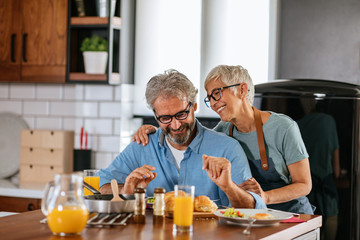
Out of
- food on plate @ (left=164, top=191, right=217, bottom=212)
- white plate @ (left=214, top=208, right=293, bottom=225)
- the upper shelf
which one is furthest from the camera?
the upper shelf

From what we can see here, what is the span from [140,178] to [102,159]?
2.01 meters

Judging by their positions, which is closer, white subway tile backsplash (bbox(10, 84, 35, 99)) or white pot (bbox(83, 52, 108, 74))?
white pot (bbox(83, 52, 108, 74))

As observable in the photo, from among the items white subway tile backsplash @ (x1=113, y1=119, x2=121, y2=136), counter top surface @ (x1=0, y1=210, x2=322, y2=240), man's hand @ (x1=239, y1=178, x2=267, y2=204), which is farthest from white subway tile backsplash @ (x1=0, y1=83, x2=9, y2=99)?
man's hand @ (x1=239, y1=178, x2=267, y2=204)

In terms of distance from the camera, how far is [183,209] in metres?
1.82

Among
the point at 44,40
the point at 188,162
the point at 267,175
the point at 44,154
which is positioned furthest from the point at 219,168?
the point at 44,40

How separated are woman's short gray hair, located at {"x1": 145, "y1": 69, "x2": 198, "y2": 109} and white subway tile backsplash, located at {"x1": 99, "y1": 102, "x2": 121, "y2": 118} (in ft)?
5.03

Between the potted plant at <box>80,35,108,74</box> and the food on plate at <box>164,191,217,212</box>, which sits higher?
the potted plant at <box>80,35,108,74</box>

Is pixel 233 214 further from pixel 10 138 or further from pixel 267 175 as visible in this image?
pixel 10 138

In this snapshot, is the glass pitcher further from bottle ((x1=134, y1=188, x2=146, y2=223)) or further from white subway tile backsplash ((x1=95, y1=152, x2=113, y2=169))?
white subway tile backsplash ((x1=95, y1=152, x2=113, y2=169))

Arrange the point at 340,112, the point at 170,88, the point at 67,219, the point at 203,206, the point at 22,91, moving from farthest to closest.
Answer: the point at 22,91
the point at 340,112
the point at 170,88
the point at 203,206
the point at 67,219

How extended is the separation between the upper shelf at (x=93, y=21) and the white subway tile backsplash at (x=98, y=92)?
1.56 ft

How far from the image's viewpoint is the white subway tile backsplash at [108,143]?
13.5ft

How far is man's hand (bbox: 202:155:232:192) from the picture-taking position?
6.89 feet

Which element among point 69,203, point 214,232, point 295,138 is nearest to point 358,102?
point 295,138
